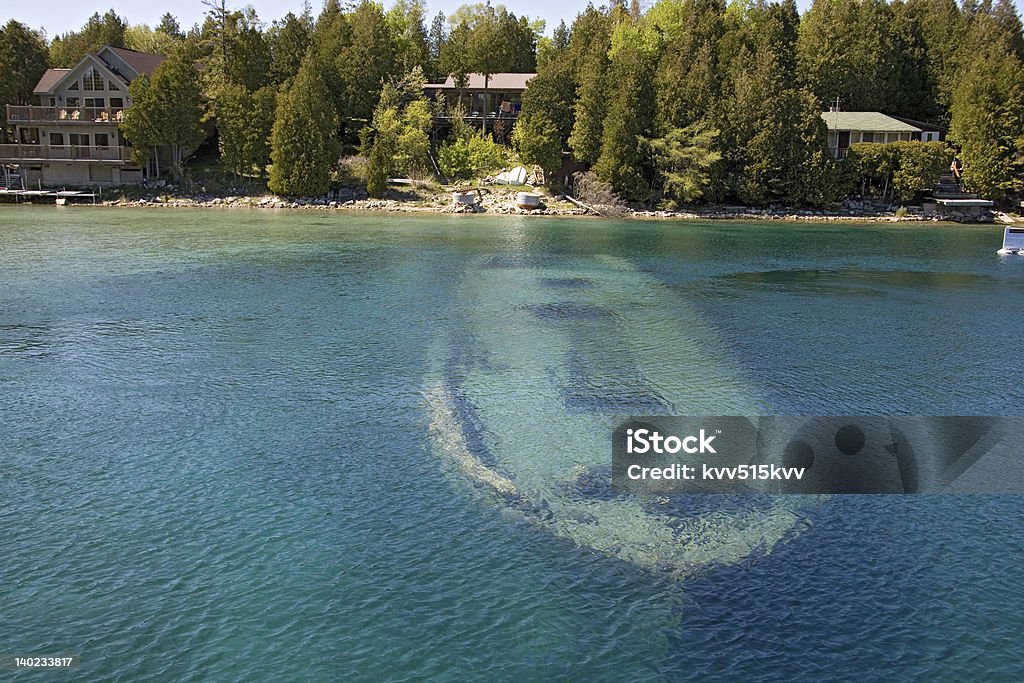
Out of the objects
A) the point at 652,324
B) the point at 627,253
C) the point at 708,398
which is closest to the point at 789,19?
the point at 627,253

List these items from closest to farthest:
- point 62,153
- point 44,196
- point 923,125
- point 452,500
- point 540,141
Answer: point 452,500
point 540,141
point 62,153
point 44,196
point 923,125

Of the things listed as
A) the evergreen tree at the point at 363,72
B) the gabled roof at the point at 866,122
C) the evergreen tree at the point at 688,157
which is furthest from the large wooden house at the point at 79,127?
the gabled roof at the point at 866,122

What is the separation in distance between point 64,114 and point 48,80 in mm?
5040

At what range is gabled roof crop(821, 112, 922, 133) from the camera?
67375 millimetres

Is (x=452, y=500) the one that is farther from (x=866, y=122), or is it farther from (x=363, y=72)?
(x=866, y=122)

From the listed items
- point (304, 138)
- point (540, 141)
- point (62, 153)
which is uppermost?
point (304, 138)

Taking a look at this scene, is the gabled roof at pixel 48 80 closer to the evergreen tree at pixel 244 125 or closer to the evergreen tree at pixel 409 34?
the evergreen tree at pixel 244 125

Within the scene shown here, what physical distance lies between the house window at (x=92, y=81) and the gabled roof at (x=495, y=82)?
83.1 ft

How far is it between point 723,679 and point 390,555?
4.49 metres

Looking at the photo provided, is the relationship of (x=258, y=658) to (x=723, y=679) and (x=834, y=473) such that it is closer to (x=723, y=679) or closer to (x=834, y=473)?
(x=723, y=679)

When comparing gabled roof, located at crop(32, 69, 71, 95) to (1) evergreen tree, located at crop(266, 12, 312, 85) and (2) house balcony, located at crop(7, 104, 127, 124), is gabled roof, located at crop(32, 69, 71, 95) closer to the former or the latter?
(2) house balcony, located at crop(7, 104, 127, 124)

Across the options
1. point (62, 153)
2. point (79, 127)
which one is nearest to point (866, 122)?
point (79, 127)

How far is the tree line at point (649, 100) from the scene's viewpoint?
60.8m

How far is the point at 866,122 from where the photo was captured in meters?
68.8
